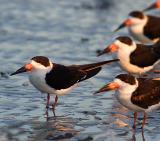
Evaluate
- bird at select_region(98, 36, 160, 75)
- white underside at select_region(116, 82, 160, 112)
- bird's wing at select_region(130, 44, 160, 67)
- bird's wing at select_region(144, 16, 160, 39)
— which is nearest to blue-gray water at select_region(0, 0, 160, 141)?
white underside at select_region(116, 82, 160, 112)

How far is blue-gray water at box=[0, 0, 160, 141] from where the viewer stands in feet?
26.1

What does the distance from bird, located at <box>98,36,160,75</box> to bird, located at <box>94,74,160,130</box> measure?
2.71 metres

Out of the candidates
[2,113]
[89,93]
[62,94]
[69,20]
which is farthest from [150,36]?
[2,113]

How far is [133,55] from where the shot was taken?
441 inches

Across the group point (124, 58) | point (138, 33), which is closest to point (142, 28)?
point (138, 33)

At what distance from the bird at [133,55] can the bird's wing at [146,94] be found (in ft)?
8.52

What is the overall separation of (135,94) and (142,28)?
5.60 metres

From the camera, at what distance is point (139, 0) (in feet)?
60.8

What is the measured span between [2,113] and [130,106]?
1.77 meters

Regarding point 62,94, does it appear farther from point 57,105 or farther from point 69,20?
point 69,20

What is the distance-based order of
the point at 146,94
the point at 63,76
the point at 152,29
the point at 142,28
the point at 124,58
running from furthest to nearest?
1. the point at 142,28
2. the point at 152,29
3. the point at 124,58
4. the point at 63,76
5. the point at 146,94

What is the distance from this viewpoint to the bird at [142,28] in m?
13.5

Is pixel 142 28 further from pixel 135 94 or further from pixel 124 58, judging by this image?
pixel 135 94

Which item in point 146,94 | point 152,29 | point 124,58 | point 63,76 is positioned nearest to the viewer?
point 146,94
